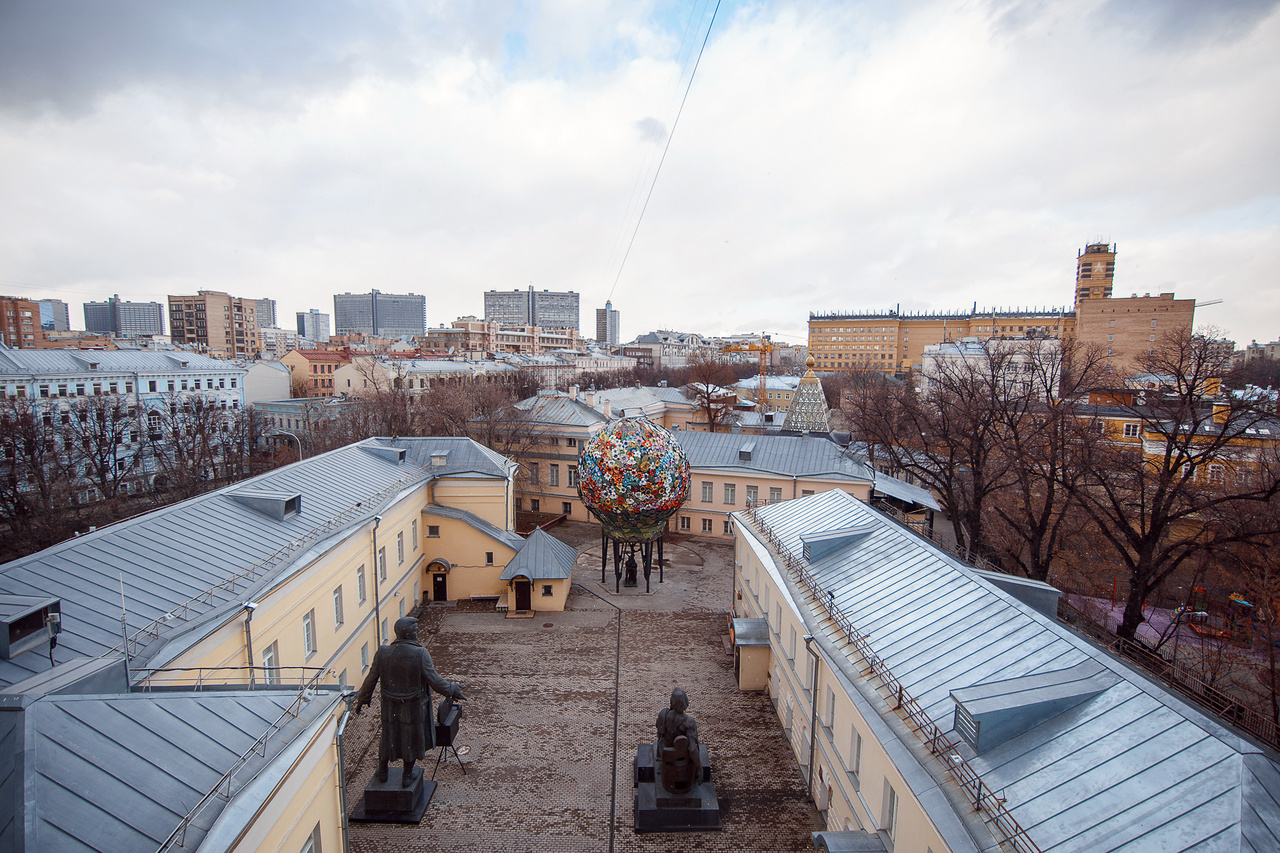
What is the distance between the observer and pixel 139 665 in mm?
8758

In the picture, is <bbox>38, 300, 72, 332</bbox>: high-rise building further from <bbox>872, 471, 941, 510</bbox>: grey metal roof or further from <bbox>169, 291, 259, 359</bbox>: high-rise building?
<bbox>872, 471, 941, 510</bbox>: grey metal roof

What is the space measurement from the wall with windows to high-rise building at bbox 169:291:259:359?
108 meters

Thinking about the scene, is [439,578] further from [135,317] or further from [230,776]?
[135,317]

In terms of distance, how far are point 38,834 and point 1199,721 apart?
10880 millimetres

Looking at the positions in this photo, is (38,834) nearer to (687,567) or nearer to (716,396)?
(687,567)

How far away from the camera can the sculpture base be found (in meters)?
12.2

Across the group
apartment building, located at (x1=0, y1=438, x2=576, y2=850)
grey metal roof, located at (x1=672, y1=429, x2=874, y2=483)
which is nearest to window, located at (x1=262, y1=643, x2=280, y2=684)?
apartment building, located at (x1=0, y1=438, x2=576, y2=850)

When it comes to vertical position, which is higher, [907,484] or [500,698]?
[907,484]

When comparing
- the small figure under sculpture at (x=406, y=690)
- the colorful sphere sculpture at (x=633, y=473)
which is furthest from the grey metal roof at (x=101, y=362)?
the small figure under sculpture at (x=406, y=690)

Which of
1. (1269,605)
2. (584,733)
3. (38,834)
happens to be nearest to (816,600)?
(584,733)

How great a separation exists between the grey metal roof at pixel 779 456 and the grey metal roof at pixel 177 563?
18.3 meters

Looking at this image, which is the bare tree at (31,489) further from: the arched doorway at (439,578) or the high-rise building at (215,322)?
the high-rise building at (215,322)

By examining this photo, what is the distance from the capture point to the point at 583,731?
15656 millimetres

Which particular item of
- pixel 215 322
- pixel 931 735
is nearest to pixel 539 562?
pixel 931 735
